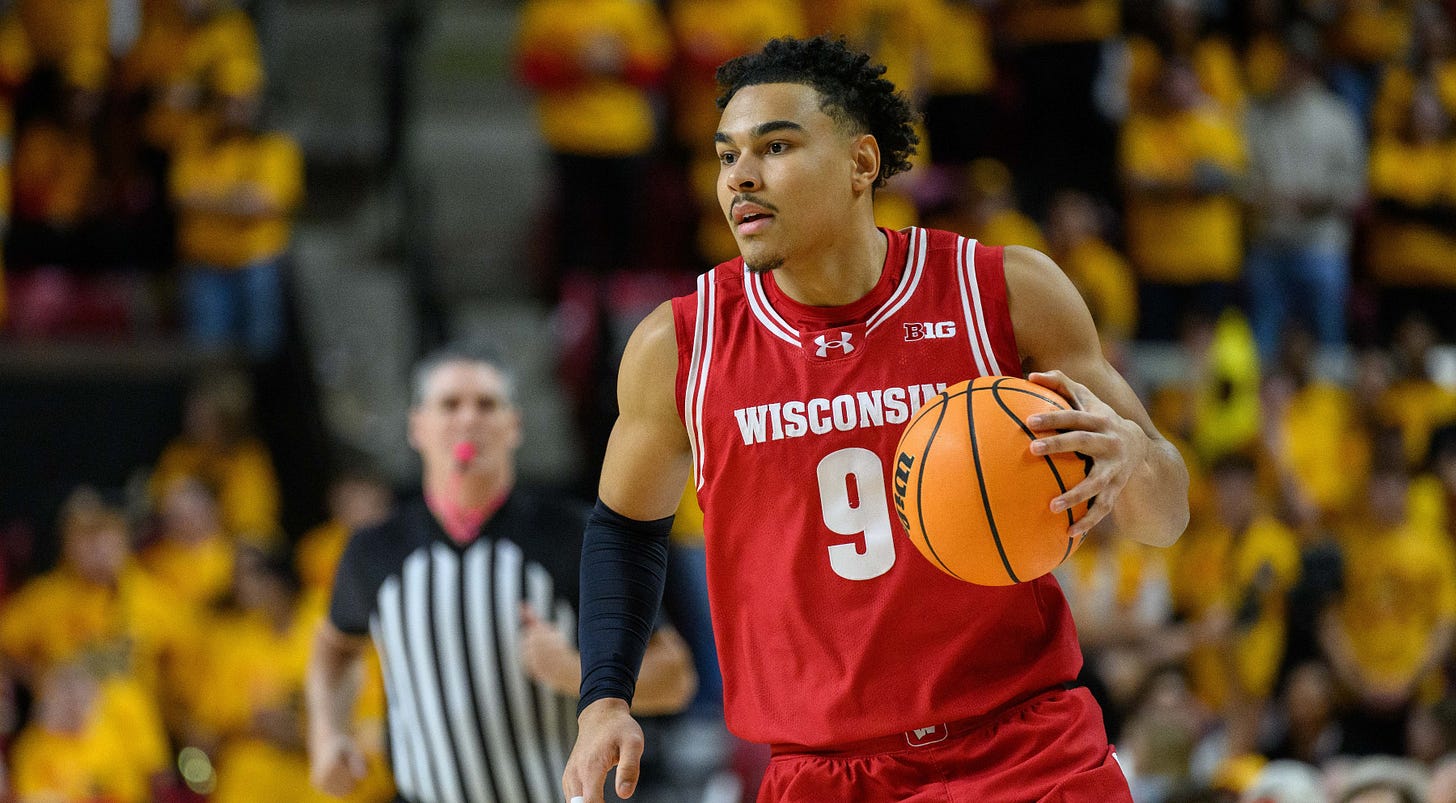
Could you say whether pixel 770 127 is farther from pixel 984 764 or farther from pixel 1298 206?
pixel 1298 206

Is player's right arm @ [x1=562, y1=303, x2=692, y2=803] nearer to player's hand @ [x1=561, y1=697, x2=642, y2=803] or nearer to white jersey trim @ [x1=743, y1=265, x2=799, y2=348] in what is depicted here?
player's hand @ [x1=561, y1=697, x2=642, y2=803]

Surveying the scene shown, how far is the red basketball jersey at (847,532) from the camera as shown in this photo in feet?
11.6

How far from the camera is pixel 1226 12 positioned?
12.9 meters

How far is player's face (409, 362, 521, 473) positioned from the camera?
565 centimetres

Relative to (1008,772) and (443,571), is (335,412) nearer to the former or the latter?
(443,571)

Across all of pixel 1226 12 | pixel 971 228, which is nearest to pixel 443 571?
pixel 971 228

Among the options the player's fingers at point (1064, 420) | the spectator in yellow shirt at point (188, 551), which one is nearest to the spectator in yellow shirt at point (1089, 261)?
the spectator in yellow shirt at point (188, 551)

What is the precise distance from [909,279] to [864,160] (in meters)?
0.31

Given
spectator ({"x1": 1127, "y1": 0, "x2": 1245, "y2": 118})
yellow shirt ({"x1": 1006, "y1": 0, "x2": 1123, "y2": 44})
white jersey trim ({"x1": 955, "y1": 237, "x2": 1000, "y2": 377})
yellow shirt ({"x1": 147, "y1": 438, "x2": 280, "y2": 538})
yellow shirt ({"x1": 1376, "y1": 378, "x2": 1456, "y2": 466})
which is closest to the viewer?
white jersey trim ({"x1": 955, "y1": 237, "x2": 1000, "y2": 377})

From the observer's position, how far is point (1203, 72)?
12.1 metres

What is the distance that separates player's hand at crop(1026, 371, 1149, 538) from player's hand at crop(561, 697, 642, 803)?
1031mm

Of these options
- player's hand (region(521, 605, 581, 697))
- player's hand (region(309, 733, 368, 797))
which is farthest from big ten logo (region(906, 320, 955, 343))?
player's hand (region(309, 733, 368, 797))

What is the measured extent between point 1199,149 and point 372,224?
19.0 ft

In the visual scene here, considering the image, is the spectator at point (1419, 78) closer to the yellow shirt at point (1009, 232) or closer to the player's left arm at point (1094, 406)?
the yellow shirt at point (1009, 232)
